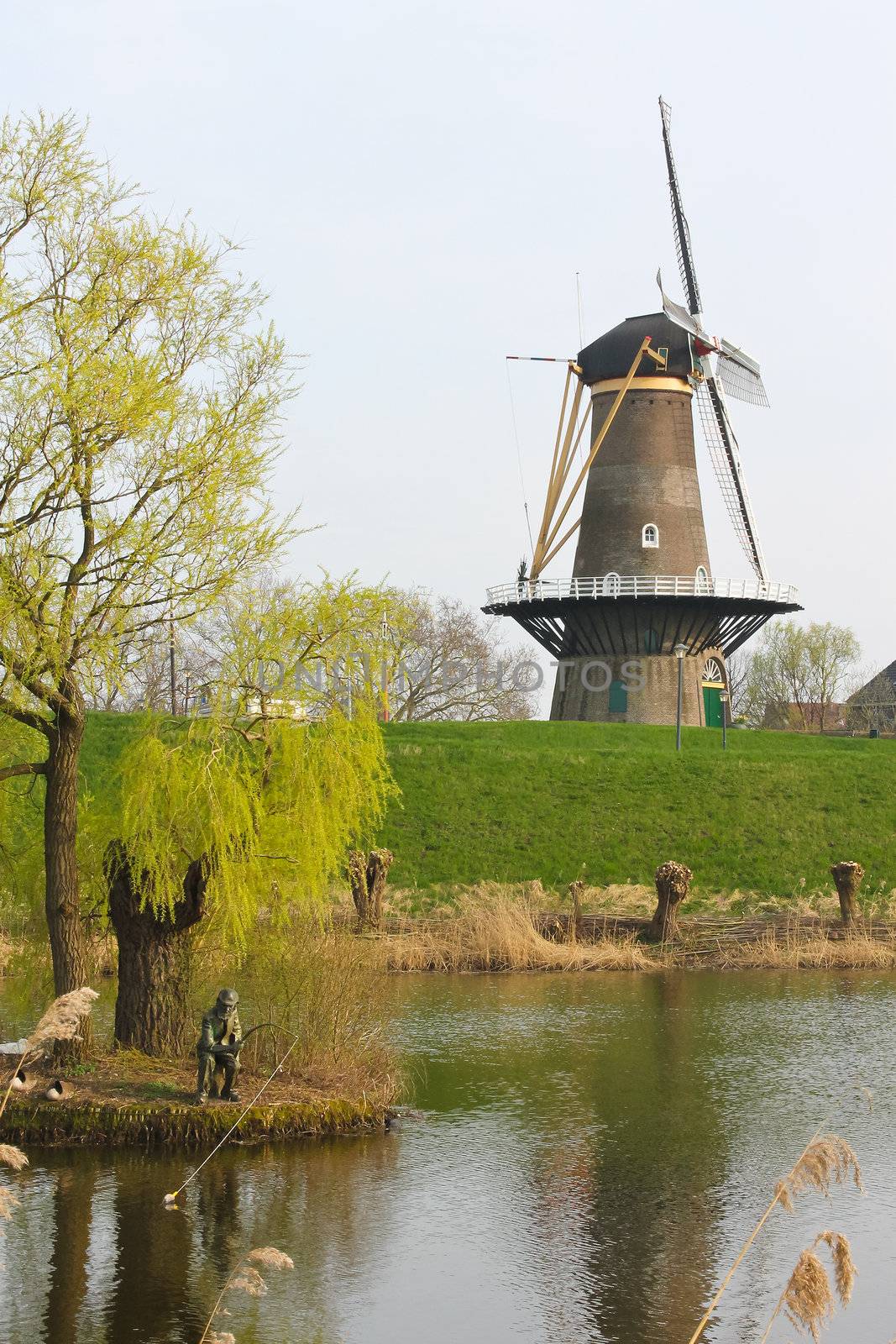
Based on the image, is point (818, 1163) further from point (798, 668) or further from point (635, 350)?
point (798, 668)

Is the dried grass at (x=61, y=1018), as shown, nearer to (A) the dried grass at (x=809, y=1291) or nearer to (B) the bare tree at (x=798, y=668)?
(A) the dried grass at (x=809, y=1291)

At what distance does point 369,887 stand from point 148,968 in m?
10.5

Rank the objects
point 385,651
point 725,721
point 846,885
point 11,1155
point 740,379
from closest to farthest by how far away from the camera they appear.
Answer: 1. point 11,1155
2. point 385,651
3. point 846,885
4. point 725,721
5. point 740,379

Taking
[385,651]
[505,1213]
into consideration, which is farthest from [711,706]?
[505,1213]

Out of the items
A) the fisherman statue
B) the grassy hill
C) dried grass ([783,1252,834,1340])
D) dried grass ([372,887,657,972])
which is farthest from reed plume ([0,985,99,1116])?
the grassy hill

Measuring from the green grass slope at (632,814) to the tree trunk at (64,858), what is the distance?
14.9 metres

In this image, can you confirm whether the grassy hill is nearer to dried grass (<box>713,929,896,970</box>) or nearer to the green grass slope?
the green grass slope

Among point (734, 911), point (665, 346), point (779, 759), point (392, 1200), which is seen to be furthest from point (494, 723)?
point (392, 1200)

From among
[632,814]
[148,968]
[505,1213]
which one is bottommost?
[505,1213]

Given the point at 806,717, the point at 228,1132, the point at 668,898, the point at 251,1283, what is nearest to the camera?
the point at 251,1283

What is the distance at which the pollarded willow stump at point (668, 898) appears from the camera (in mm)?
21781

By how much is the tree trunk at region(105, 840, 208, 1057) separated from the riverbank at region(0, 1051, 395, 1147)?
0.51m

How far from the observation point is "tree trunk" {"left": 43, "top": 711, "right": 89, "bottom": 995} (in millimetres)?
11477

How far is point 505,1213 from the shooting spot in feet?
31.1
